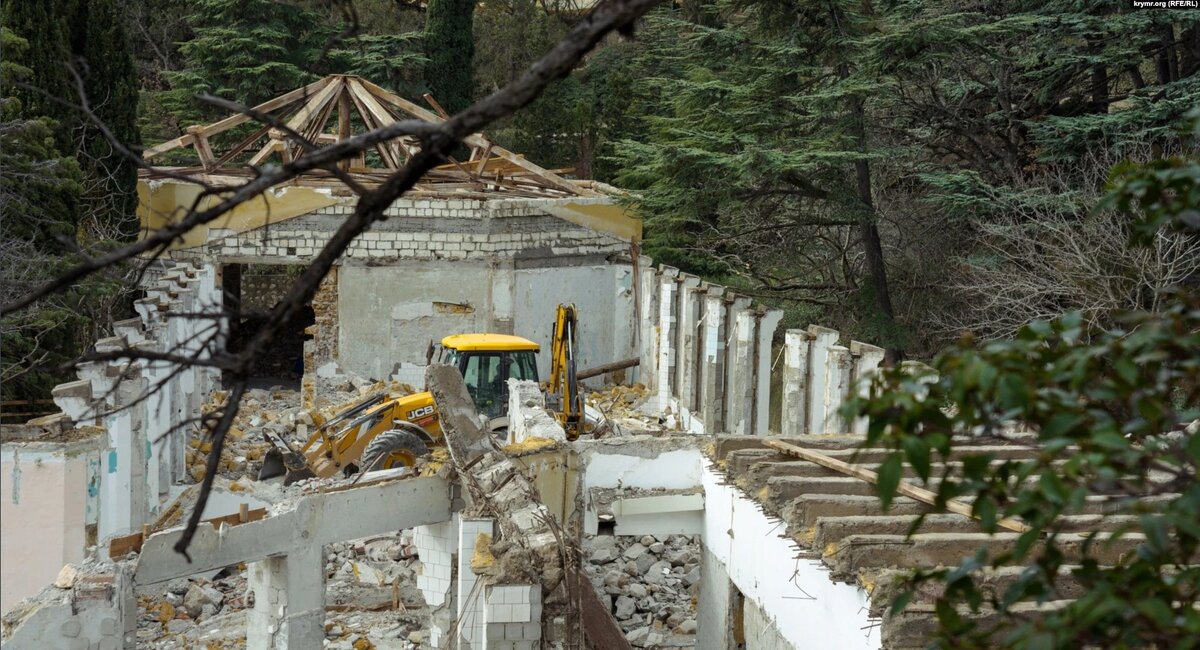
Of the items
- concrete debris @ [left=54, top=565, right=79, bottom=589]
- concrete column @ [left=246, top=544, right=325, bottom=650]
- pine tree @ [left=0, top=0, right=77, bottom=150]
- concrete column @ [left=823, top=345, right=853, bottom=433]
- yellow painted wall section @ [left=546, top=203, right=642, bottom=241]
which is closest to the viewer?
concrete debris @ [left=54, top=565, right=79, bottom=589]

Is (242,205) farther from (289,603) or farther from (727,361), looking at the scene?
(289,603)

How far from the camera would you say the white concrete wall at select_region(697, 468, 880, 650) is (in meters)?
8.45

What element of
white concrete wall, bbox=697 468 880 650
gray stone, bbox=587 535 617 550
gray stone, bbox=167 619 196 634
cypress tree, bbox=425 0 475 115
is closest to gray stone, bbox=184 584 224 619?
gray stone, bbox=167 619 196 634

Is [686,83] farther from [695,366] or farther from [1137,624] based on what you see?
[1137,624]

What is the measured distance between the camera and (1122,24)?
22.5 meters

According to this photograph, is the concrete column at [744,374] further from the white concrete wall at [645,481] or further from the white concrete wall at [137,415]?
the white concrete wall at [137,415]

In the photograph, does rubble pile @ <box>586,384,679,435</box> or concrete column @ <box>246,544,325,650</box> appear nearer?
concrete column @ <box>246,544,325,650</box>

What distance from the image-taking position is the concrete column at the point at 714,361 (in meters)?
21.2

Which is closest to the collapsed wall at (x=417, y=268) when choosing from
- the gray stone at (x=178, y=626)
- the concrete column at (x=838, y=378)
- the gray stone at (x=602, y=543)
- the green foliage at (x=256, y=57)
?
the gray stone at (x=602, y=543)

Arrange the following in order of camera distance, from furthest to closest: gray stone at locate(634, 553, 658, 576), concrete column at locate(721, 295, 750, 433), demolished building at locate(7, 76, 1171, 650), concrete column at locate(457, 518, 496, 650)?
concrete column at locate(721, 295, 750, 433), gray stone at locate(634, 553, 658, 576), concrete column at locate(457, 518, 496, 650), demolished building at locate(7, 76, 1171, 650)

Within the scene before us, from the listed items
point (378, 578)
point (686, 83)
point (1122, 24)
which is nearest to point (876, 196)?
point (686, 83)

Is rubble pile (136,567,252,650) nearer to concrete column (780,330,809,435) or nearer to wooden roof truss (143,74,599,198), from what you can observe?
concrete column (780,330,809,435)

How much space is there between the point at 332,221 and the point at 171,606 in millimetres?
11911

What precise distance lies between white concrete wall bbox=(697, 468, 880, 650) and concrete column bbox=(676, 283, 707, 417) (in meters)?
9.23
